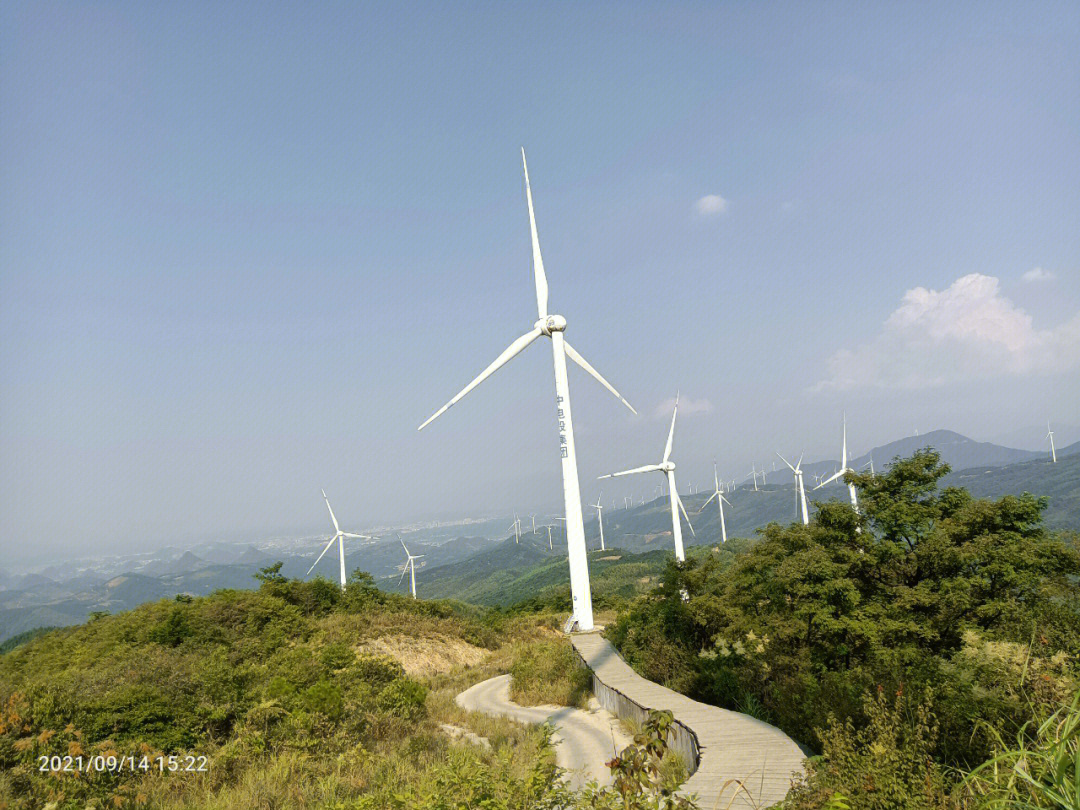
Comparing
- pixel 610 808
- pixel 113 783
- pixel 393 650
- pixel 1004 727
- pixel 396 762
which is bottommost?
pixel 393 650

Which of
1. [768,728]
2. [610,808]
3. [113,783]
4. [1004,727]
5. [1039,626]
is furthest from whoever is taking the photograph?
[1039,626]

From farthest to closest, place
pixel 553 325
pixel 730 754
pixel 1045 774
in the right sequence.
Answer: pixel 553 325, pixel 730 754, pixel 1045 774

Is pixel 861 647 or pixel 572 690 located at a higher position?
pixel 861 647

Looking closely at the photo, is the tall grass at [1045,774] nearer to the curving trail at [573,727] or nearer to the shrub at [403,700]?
the curving trail at [573,727]

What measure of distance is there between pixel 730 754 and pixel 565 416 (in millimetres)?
18858

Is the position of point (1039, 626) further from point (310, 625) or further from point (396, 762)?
point (310, 625)

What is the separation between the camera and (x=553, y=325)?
106 feet

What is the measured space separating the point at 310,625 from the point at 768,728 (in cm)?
3244

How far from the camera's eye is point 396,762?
1512 cm

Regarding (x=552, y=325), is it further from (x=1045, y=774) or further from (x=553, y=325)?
(x=1045, y=774)

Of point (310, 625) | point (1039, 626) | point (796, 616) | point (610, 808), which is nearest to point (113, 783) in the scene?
point (610, 808)

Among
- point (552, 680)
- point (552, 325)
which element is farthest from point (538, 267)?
point (552, 680)

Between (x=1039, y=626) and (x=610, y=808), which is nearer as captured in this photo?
(x=610, y=808)

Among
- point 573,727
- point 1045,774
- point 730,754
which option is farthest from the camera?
point 573,727
